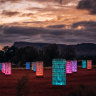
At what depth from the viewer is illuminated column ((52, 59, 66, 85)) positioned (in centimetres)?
2116

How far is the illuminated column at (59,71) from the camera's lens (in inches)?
833

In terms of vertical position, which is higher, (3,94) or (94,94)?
(94,94)

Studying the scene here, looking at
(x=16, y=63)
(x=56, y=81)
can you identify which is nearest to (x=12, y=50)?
(x=16, y=63)

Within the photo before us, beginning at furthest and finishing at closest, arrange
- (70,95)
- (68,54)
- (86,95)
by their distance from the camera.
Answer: (68,54), (70,95), (86,95)

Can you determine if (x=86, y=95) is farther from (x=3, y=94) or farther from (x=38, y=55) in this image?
(x=38, y=55)

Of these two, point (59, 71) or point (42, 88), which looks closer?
point (42, 88)

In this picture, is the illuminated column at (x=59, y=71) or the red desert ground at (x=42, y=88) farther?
the illuminated column at (x=59, y=71)

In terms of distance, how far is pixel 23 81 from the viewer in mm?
15289

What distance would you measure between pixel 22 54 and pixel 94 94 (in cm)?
6746

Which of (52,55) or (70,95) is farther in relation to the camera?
(52,55)

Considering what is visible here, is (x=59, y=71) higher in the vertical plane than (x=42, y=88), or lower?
higher

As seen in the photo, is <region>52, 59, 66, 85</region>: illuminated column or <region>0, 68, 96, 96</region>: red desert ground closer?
<region>0, 68, 96, 96</region>: red desert ground

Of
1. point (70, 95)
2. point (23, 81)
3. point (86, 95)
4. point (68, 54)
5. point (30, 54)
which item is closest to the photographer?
point (86, 95)

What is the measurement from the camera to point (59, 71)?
21359mm
